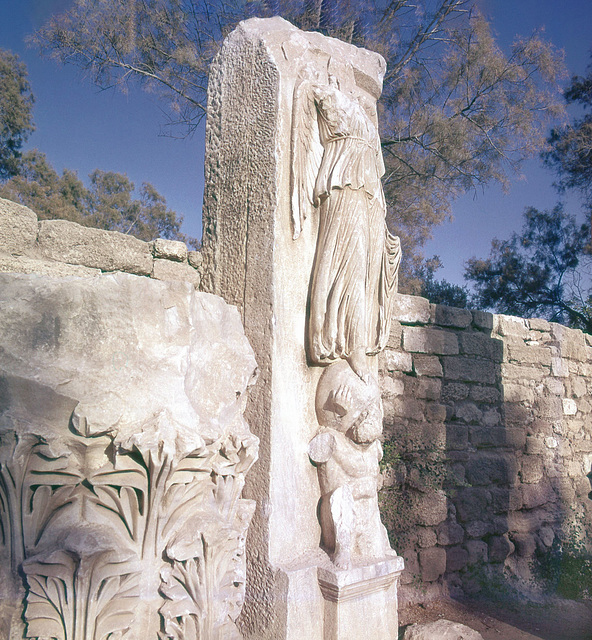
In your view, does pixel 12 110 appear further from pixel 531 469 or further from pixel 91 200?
pixel 531 469

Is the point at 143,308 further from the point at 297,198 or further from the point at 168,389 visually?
the point at 297,198

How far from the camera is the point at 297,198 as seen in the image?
7.14 feet

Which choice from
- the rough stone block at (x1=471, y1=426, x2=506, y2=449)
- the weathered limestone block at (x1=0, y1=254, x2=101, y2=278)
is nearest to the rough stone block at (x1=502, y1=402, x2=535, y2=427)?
the rough stone block at (x1=471, y1=426, x2=506, y2=449)

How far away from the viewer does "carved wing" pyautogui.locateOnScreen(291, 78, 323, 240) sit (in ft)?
7.14

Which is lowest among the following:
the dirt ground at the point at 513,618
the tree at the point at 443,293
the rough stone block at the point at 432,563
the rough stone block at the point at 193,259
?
the dirt ground at the point at 513,618

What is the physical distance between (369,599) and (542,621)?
282 cm

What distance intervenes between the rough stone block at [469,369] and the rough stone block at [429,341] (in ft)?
0.29

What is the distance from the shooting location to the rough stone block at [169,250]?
3074mm

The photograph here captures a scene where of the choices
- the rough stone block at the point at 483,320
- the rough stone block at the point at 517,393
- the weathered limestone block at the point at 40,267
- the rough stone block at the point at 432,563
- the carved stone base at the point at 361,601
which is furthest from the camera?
the rough stone block at the point at 517,393

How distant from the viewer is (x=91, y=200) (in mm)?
15805

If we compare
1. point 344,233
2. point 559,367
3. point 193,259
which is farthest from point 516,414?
point 344,233

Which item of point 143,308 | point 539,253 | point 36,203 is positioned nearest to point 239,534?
point 143,308

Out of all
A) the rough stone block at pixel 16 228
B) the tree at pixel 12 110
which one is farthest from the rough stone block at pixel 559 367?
the tree at pixel 12 110

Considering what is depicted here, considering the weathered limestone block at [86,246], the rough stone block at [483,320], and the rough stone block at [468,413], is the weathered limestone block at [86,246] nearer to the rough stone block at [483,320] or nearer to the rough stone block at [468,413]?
the rough stone block at [468,413]
